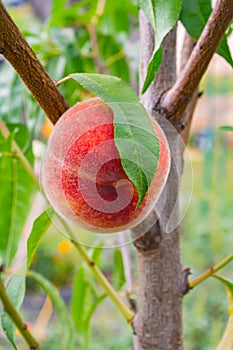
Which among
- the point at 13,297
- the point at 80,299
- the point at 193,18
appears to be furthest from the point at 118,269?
the point at 193,18

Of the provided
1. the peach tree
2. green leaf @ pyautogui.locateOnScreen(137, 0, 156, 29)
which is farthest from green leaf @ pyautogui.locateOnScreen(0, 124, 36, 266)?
green leaf @ pyautogui.locateOnScreen(137, 0, 156, 29)

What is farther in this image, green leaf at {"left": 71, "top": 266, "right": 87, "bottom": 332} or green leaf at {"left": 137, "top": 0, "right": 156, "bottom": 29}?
green leaf at {"left": 71, "top": 266, "right": 87, "bottom": 332}

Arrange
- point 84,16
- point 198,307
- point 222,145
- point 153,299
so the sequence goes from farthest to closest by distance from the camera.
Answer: point 222,145 < point 198,307 < point 84,16 < point 153,299

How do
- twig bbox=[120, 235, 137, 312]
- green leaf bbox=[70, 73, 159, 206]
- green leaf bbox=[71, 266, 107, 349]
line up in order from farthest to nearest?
green leaf bbox=[71, 266, 107, 349]
twig bbox=[120, 235, 137, 312]
green leaf bbox=[70, 73, 159, 206]

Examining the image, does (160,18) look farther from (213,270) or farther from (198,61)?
(213,270)

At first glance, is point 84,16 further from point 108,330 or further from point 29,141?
point 108,330

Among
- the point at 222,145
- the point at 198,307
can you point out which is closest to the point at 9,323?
the point at 198,307

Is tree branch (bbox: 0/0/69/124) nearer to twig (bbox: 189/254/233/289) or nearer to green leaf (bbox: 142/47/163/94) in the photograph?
green leaf (bbox: 142/47/163/94)
